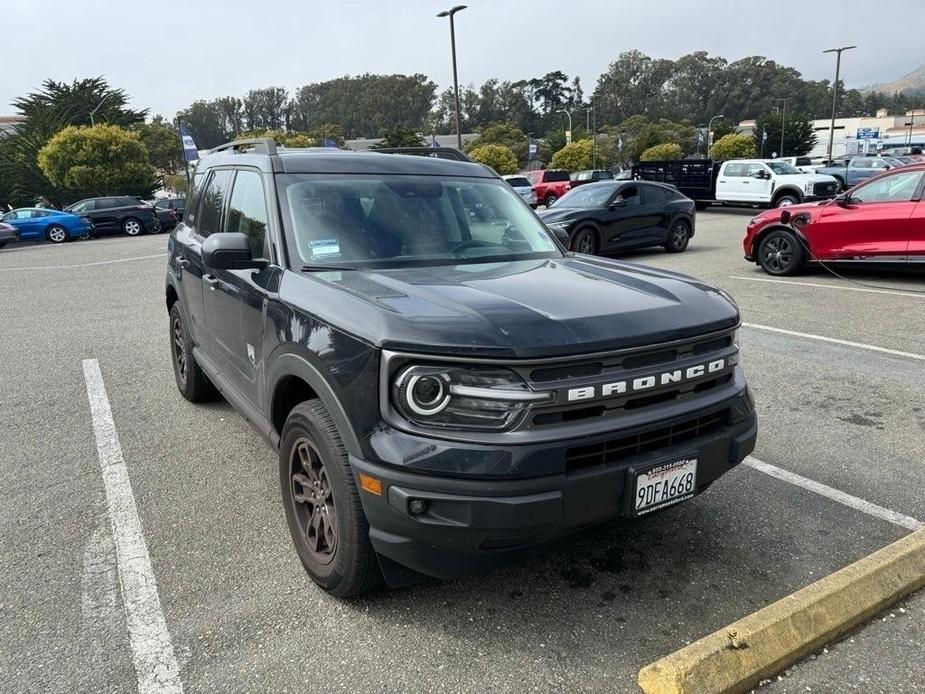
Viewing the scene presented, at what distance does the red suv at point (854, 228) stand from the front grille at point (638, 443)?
336 inches

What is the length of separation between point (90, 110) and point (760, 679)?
5835 cm

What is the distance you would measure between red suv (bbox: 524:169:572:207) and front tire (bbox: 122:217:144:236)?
1641 centimetres

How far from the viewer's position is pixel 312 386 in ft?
9.29

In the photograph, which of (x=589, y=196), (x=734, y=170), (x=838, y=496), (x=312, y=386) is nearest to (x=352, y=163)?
(x=312, y=386)

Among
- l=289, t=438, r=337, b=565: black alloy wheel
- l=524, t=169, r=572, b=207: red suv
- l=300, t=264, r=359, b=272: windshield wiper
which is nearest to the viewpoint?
l=289, t=438, r=337, b=565: black alloy wheel

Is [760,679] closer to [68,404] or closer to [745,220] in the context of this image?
[68,404]

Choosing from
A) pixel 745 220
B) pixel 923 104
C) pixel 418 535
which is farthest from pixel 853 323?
pixel 923 104

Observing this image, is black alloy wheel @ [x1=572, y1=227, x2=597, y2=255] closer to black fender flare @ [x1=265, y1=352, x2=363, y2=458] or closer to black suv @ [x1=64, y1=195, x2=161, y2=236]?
black fender flare @ [x1=265, y1=352, x2=363, y2=458]

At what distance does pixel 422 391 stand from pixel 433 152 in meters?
2.77

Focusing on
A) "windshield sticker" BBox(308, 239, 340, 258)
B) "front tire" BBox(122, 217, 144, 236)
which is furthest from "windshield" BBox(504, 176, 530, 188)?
"windshield sticker" BBox(308, 239, 340, 258)

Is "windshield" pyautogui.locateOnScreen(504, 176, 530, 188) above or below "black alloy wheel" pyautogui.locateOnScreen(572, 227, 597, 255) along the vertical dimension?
above

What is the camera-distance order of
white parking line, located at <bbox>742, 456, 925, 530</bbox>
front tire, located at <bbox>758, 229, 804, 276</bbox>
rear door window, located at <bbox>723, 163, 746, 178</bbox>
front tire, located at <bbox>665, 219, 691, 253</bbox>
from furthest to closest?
rear door window, located at <bbox>723, 163, 746, 178</bbox> → front tire, located at <bbox>665, 219, 691, 253</bbox> → front tire, located at <bbox>758, 229, 804, 276</bbox> → white parking line, located at <bbox>742, 456, 925, 530</bbox>

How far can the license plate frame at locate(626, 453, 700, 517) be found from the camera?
255cm

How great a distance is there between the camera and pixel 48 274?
A: 50.4 feet
